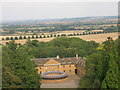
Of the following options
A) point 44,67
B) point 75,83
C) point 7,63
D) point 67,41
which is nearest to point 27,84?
point 7,63

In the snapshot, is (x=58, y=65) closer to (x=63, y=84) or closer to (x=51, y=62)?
(x=51, y=62)

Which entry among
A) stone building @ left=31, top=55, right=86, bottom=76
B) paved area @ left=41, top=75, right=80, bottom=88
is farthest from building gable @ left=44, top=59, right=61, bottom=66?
paved area @ left=41, top=75, right=80, bottom=88

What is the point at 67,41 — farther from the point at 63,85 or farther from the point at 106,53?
the point at 106,53

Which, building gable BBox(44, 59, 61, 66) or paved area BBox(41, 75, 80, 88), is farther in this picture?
building gable BBox(44, 59, 61, 66)

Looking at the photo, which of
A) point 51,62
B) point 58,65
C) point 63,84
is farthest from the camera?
point 58,65

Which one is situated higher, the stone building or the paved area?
the stone building

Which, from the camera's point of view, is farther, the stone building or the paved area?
the stone building

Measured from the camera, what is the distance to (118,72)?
28016 mm

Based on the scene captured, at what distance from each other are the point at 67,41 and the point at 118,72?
49.0m

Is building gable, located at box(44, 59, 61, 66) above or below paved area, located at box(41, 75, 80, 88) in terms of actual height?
above

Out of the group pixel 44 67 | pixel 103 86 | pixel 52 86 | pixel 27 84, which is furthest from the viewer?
pixel 44 67

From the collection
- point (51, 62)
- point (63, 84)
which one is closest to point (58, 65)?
point (51, 62)

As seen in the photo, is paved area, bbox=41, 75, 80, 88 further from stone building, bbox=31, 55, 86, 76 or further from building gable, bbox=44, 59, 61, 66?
building gable, bbox=44, 59, 61, 66

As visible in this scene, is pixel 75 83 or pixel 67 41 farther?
pixel 67 41
